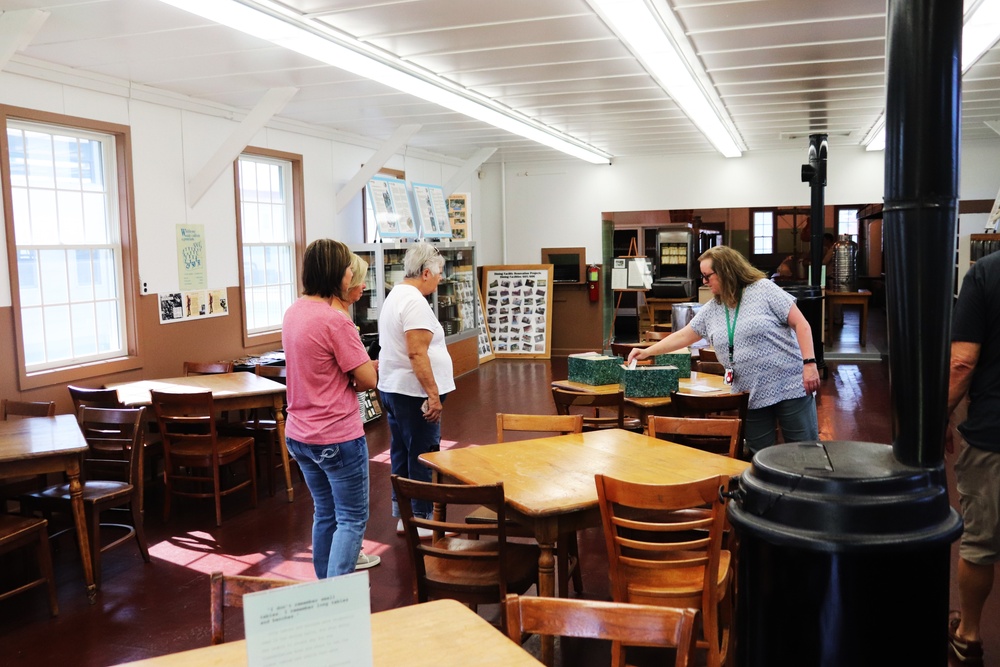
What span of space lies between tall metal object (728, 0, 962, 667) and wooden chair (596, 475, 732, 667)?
0.81 metres

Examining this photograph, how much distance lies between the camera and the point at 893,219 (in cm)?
221

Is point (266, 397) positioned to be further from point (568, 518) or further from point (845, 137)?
point (845, 137)

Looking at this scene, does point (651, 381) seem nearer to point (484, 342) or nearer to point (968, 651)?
point (968, 651)

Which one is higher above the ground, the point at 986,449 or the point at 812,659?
the point at 986,449

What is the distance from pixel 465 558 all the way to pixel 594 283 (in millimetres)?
10832

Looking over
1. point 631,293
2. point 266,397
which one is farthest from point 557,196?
point 266,397

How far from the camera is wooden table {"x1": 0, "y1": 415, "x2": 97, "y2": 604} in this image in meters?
4.24

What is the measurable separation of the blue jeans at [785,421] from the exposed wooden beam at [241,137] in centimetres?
479

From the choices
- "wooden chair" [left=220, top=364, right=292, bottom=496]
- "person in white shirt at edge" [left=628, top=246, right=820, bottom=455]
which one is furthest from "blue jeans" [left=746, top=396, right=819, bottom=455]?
"wooden chair" [left=220, top=364, right=292, bottom=496]

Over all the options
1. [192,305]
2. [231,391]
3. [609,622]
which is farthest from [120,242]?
[609,622]

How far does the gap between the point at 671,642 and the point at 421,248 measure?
3.31 m

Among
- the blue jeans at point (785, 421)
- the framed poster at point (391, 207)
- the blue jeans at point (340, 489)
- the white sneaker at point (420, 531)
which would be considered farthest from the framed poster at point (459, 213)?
the blue jeans at point (340, 489)

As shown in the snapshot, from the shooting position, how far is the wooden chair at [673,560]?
3.06 meters

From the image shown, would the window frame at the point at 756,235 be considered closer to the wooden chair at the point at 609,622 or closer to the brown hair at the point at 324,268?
the brown hair at the point at 324,268
